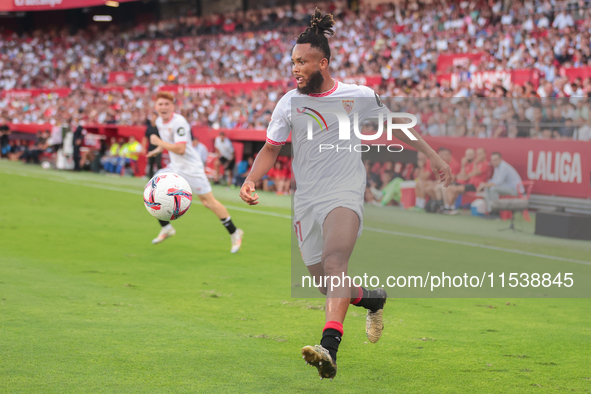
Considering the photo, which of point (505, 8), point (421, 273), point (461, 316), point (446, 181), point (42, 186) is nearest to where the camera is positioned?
point (446, 181)

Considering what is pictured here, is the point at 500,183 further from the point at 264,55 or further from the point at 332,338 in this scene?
the point at 264,55

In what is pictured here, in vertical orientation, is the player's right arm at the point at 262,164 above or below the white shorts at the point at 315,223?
above

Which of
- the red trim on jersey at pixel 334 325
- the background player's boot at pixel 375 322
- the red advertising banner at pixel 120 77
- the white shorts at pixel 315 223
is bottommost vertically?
→ the background player's boot at pixel 375 322

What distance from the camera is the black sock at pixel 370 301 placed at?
463 centimetres

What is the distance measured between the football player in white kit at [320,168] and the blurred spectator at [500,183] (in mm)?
8240

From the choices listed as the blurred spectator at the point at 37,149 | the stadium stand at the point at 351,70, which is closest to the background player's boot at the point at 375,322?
the stadium stand at the point at 351,70

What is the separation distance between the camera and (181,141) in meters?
8.97

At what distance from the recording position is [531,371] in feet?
14.5

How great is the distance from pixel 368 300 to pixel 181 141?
5068 millimetres

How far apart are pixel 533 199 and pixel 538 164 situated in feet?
2.77

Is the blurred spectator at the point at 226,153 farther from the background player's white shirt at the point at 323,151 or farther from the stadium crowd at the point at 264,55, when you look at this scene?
the background player's white shirt at the point at 323,151

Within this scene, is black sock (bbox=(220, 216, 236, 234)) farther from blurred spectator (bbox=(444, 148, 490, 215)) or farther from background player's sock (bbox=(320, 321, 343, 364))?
background player's sock (bbox=(320, 321, 343, 364))

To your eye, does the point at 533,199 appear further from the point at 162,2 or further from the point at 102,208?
the point at 162,2

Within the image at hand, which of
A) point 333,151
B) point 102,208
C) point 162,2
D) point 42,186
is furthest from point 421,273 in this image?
point 162,2
